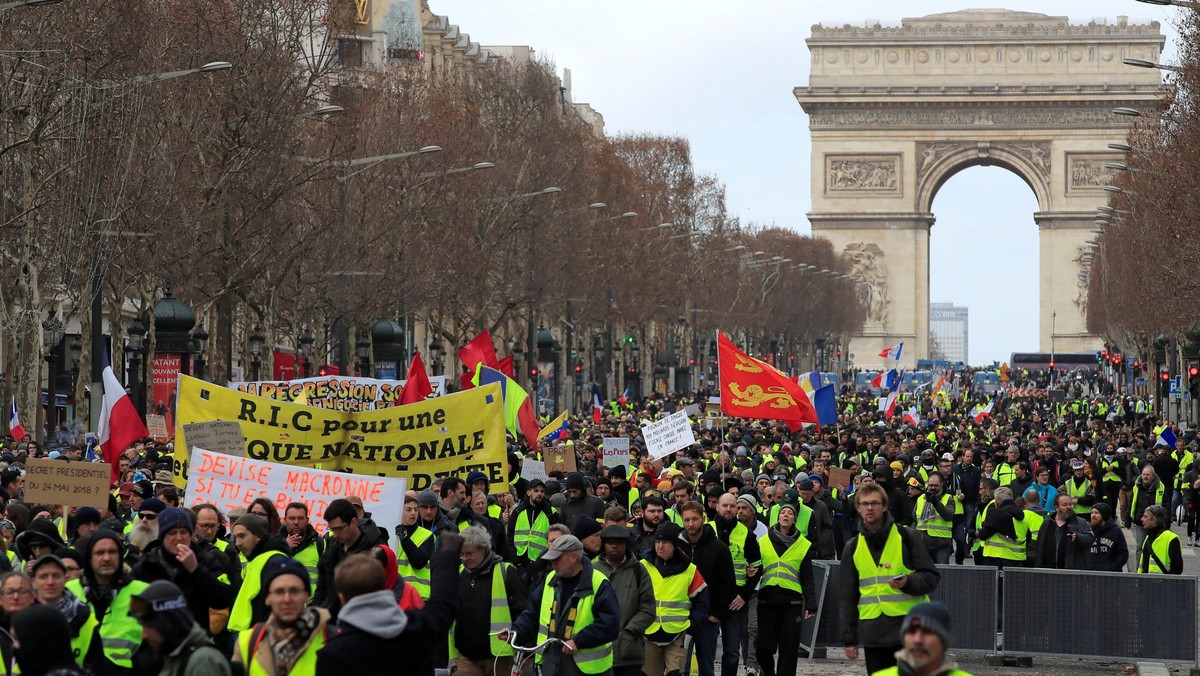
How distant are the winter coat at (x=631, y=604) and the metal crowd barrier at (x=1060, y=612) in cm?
418

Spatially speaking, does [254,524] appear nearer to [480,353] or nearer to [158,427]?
[158,427]

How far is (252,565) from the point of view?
1024 cm

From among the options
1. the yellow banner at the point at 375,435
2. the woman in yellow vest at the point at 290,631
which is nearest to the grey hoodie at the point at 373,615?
the woman in yellow vest at the point at 290,631

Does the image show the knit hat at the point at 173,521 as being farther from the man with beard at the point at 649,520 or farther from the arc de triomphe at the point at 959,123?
the arc de triomphe at the point at 959,123

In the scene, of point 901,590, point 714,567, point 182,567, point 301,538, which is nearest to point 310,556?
point 301,538

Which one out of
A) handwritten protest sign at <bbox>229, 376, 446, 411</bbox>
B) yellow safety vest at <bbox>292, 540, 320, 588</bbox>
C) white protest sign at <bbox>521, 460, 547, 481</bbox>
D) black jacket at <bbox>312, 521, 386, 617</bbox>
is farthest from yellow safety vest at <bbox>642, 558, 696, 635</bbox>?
handwritten protest sign at <bbox>229, 376, 446, 411</bbox>

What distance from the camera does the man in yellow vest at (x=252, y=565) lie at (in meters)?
9.95

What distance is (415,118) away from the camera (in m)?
47.3

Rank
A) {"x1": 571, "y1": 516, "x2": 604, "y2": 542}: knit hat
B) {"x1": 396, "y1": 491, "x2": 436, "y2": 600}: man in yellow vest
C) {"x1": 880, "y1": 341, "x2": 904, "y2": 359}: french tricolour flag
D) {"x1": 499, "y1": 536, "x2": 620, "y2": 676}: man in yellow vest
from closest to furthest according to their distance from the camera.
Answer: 1. {"x1": 499, "y1": 536, "x2": 620, "y2": 676}: man in yellow vest
2. {"x1": 571, "y1": 516, "x2": 604, "y2": 542}: knit hat
3. {"x1": 396, "y1": 491, "x2": 436, "y2": 600}: man in yellow vest
4. {"x1": 880, "y1": 341, "x2": 904, "y2": 359}: french tricolour flag

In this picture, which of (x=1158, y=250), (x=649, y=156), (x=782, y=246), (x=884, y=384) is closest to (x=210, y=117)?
(x=1158, y=250)

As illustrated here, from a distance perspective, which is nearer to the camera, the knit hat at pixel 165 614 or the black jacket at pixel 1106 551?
the knit hat at pixel 165 614

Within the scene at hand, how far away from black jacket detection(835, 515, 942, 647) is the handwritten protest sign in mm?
9556

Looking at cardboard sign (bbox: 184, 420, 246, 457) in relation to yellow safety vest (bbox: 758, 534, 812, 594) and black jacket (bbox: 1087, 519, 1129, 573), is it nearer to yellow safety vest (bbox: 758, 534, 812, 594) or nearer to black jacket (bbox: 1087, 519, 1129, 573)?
yellow safety vest (bbox: 758, 534, 812, 594)

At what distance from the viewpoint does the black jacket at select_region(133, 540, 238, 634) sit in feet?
31.9
